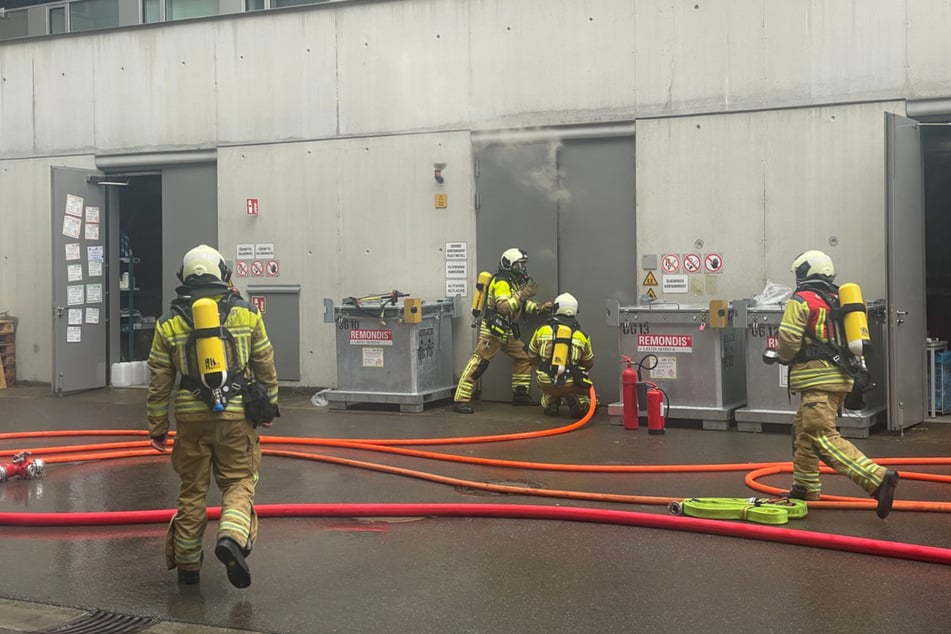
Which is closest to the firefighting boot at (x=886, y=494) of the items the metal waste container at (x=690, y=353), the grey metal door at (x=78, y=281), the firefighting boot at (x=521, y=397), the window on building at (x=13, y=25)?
the metal waste container at (x=690, y=353)

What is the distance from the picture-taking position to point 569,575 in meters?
6.06

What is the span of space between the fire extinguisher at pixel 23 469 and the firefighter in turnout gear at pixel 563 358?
5.44m

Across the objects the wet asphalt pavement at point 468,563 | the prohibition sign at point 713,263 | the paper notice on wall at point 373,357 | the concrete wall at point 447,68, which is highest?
the concrete wall at point 447,68

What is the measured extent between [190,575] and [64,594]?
0.68 m

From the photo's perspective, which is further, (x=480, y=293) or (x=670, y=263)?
(x=480, y=293)

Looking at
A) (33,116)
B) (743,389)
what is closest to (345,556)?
(743,389)

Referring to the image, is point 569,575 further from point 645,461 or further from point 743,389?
point 743,389

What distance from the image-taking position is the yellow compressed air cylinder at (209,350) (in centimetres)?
580

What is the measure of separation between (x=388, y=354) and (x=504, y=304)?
1617 mm

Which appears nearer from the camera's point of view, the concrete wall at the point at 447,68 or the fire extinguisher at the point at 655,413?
the fire extinguisher at the point at 655,413

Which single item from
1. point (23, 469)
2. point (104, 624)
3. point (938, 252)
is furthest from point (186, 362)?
point (938, 252)

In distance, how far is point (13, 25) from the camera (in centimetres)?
1830

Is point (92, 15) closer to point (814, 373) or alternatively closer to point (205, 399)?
point (205, 399)

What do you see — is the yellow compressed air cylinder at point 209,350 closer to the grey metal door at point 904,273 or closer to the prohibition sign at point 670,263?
the grey metal door at point 904,273
